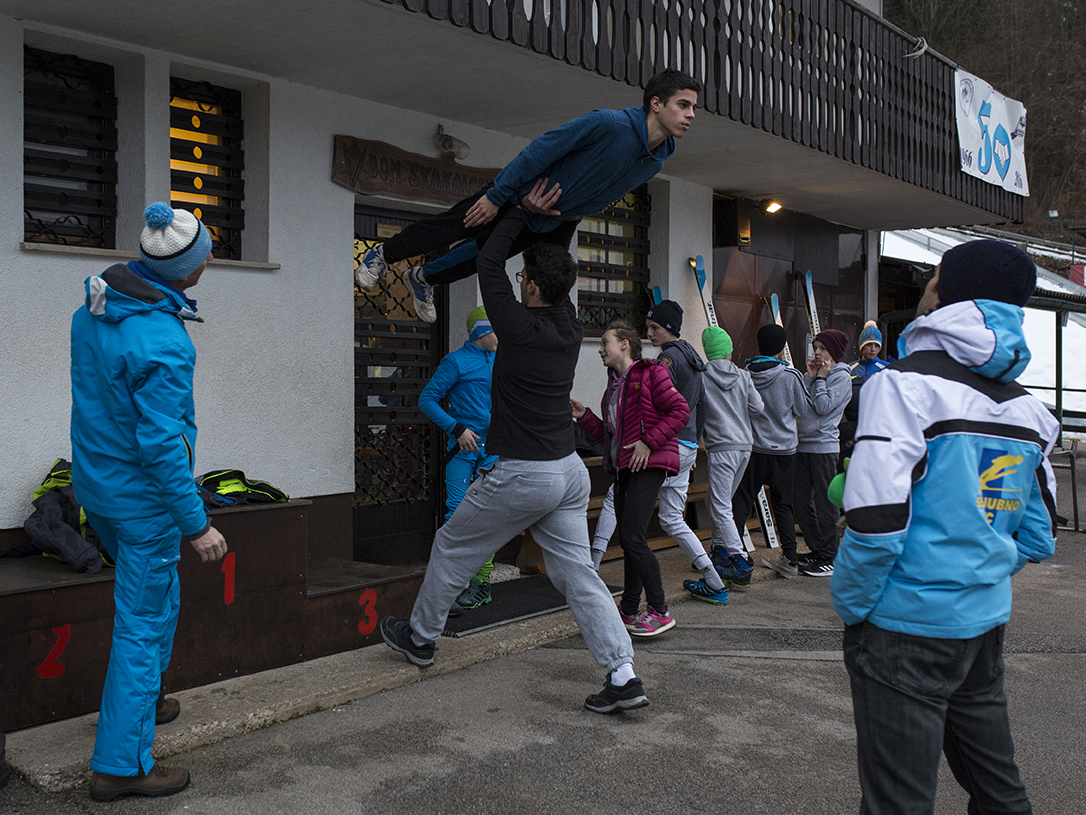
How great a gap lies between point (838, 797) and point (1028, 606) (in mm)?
4004

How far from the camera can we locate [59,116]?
16.7 ft

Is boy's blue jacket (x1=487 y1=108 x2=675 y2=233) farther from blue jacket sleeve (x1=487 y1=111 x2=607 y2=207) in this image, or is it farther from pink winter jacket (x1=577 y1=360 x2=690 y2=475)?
pink winter jacket (x1=577 y1=360 x2=690 y2=475)

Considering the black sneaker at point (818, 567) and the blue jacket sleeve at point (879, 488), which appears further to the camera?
the black sneaker at point (818, 567)

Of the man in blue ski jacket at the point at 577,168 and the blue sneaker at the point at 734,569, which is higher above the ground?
the man in blue ski jacket at the point at 577,168

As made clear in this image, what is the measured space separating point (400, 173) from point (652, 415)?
255cm

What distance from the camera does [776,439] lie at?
23.7 feet

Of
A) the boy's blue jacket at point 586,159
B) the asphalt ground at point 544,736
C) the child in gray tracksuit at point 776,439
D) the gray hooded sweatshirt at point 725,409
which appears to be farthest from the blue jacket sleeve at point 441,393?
the child in gray tracksuit at point 776,439

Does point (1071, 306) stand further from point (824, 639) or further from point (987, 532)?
point (987, 532)

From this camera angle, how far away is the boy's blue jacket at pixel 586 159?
358cm

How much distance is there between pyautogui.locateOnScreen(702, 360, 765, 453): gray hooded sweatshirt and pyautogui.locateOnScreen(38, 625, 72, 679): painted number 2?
14.3 feet

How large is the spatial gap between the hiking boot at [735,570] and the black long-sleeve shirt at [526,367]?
3019 millimetres

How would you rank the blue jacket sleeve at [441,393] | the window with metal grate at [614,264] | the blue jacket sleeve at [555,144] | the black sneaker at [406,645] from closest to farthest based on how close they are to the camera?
1. the blue jacket sleeve at [555,144]
2. the black sneaker at [406,645]
3. the blue jacket sleeve at [441,393]
4. the window with metal grate at [614,264]

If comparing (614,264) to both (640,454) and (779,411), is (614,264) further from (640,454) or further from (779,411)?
(640,454)

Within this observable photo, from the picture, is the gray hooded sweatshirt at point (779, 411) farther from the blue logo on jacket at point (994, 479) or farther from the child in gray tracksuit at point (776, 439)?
the blue logo on jacket at point (994, 479)
